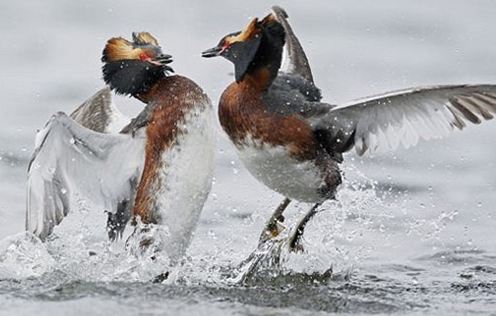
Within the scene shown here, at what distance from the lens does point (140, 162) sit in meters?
10.4

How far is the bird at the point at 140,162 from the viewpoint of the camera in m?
10.2

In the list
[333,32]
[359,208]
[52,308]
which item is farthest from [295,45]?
[333,32]

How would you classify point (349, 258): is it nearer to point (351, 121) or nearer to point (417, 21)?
point (351, 121)

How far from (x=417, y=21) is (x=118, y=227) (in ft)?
25.5

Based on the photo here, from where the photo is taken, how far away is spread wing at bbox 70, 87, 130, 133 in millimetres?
11312

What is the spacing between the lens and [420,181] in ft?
43.8

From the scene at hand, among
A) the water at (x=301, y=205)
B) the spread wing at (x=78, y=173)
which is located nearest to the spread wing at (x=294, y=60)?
the water at (x=301, y=205)

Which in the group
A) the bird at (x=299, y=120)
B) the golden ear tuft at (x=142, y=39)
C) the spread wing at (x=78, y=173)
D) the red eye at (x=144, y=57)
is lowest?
the spread wing at (x=78, y=173)

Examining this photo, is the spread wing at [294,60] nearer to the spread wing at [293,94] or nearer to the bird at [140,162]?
the spread wing at [293,94]

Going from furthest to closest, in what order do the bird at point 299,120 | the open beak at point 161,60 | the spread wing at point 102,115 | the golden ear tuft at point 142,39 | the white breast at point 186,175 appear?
the spread wing at point 102,115, the golden ear tuft at point 142,39, the open beak at point 161,60, the white breast at point 186,175, the bird at point 299,120

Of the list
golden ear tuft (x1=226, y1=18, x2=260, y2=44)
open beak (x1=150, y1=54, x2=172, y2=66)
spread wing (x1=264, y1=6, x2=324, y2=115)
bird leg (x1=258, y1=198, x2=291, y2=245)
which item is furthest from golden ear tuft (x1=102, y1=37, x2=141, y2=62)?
bird leg (x1=258, y1=198, x2=291, y2=245)

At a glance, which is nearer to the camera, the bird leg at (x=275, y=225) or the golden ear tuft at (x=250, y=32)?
the golden ear tuft at (x=250, y=32)

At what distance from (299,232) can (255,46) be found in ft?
5.35

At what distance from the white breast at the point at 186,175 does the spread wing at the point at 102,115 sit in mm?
1158
